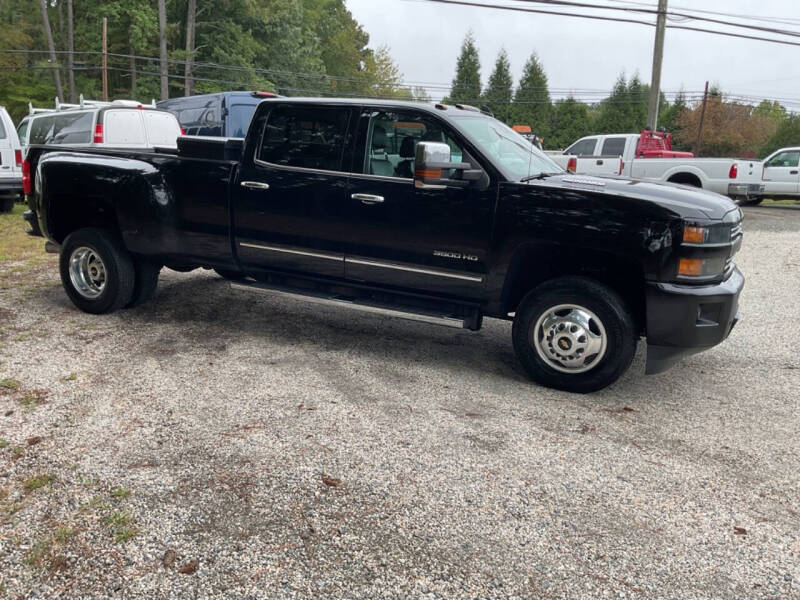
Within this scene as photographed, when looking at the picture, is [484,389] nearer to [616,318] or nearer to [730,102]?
[616,318]

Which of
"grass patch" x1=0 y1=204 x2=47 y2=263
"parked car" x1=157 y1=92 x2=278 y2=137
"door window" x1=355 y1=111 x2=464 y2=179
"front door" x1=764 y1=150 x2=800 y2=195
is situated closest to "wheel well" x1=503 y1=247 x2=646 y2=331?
"door window" x1=355 y1=111 x2=464 y2=179

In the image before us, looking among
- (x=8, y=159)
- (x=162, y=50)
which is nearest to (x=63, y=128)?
(x=8, y=159)

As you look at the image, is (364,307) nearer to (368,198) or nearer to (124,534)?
(368,198)

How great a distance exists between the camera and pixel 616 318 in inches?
182

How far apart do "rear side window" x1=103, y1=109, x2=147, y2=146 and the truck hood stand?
30.8ft

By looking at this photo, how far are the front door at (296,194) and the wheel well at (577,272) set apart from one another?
4.58 feet

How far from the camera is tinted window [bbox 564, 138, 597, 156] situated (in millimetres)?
18669

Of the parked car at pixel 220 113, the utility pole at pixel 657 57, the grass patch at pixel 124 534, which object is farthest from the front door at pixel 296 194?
the utility pole at pixel 657 57

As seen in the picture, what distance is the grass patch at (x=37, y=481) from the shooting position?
3354 mm

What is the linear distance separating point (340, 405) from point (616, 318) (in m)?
1.93

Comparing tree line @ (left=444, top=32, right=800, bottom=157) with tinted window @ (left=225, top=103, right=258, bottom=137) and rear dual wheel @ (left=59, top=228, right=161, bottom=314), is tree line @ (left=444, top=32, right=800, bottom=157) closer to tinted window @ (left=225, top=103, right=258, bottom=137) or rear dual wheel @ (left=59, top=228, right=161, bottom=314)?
tinted window @ (left=225, top=103, right=258, bottom=137)

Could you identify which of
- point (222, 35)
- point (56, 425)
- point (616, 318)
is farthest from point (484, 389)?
point (222, 35)

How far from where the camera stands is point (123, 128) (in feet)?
40.1

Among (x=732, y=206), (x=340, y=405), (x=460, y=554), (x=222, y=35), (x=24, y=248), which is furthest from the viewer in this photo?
(x=222, y=35)
